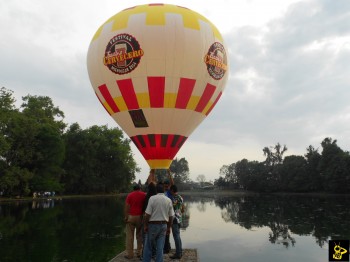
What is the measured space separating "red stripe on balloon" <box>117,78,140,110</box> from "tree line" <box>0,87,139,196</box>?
27546mm

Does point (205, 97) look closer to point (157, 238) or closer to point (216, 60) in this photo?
point (216, 60)

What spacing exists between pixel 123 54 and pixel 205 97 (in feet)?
10.4

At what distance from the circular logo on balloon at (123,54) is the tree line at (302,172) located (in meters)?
56.2

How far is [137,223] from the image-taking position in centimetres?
773

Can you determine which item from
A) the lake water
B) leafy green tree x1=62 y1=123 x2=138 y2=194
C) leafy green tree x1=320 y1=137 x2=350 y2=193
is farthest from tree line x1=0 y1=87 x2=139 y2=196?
leafy green tree x1=320 y1=137 x2=350 y2=193

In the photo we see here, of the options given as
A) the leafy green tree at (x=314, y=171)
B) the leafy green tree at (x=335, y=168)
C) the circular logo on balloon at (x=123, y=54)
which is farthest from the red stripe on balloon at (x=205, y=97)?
the leafy green tree at (x=314, y=171)

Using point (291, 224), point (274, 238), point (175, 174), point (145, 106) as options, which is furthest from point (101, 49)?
point (175, 174)

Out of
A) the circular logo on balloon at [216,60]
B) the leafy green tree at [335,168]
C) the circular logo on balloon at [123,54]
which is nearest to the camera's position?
the circular logo on balloon at [123,54]

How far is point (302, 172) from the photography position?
71812 millimetres

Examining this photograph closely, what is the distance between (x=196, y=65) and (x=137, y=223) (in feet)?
19.6

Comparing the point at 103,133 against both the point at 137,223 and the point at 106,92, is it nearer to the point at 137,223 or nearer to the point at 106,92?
the point at 106,92

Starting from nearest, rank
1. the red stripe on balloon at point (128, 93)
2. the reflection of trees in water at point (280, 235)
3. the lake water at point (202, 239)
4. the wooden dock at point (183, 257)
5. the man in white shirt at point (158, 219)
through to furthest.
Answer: the man in white shirt at point (158, 219)
the wooden dock at point (183, 257)
the lake water at point (202, 239)
the red stripe on balloon at point (128, 93)
the reflection of trees in water at point (280, 235)

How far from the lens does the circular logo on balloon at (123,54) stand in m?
11.4

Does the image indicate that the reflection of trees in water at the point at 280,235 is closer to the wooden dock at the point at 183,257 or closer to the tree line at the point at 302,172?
the wooden dock at the point at 183,257
